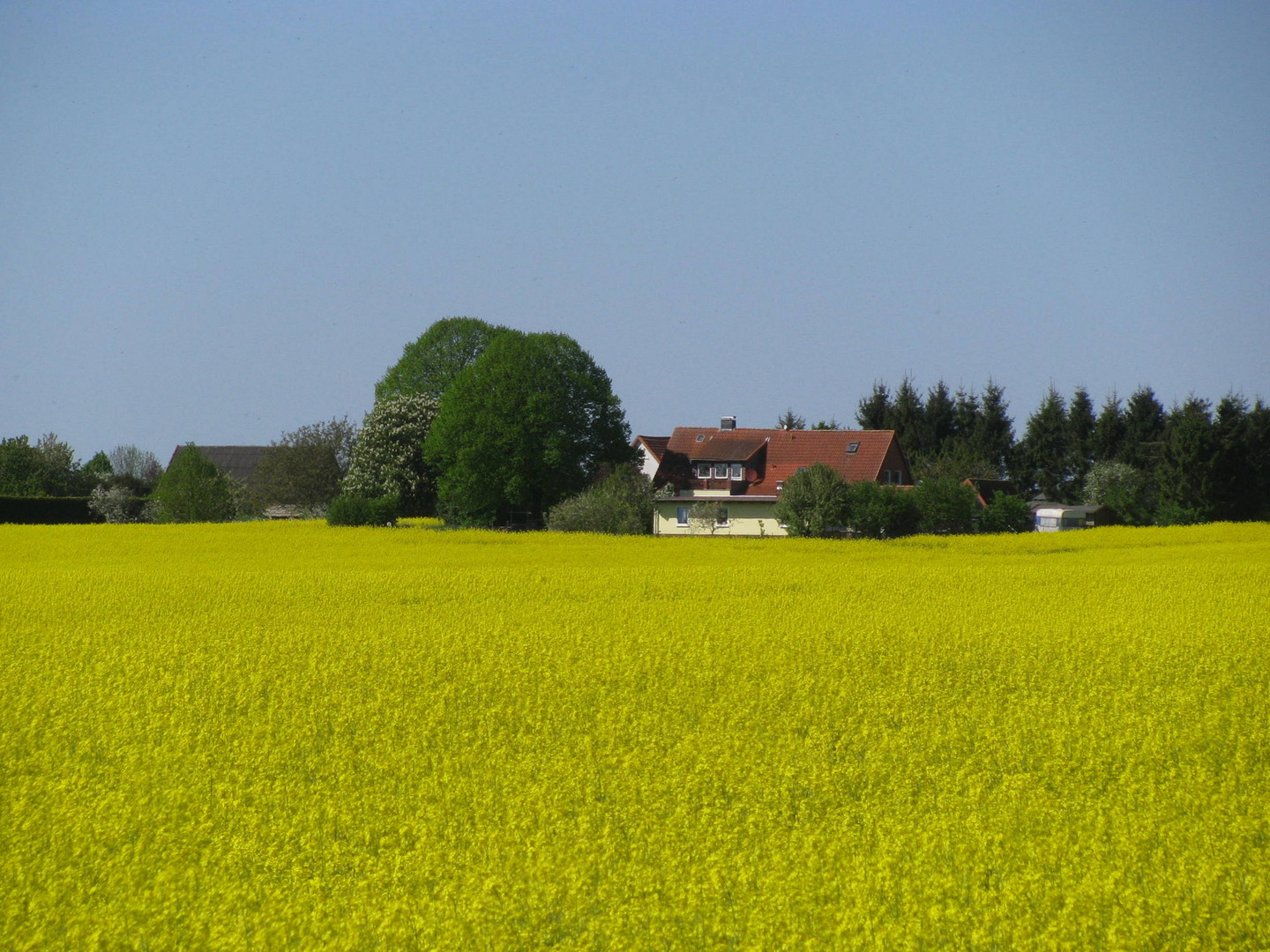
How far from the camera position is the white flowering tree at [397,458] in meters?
58.4

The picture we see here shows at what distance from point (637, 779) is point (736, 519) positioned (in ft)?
170

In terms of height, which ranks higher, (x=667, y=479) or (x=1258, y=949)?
(x=667, y=479)

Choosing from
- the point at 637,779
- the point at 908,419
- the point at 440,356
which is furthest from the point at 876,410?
the point at 637,779

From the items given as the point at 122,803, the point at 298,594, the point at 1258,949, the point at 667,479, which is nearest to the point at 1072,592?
the point at 298,594

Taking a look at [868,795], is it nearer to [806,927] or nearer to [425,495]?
[806,927]

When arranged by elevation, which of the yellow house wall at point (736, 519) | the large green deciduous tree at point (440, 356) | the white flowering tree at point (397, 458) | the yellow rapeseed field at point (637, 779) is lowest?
the yellow rapeseed field at point (637, 779)

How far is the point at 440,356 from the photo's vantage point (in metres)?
64.9

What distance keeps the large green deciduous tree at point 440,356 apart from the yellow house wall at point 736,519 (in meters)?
14.0

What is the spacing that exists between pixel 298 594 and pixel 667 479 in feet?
128

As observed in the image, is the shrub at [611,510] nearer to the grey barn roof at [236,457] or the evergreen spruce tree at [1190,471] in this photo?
the evergreen spruce tree at [1190,471]

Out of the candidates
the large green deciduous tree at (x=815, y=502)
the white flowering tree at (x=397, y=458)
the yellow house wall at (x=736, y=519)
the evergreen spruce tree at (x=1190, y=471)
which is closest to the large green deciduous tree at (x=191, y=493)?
the white flowering tree at (x=397, y=458)

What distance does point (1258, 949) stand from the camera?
19.2ft

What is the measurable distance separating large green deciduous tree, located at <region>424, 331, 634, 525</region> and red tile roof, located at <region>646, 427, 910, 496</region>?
239 inches

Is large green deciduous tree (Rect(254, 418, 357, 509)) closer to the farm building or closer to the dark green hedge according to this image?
the dark green hedge
